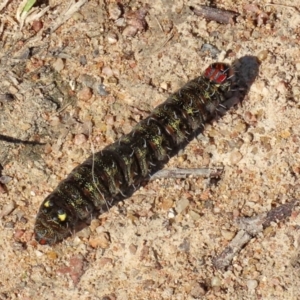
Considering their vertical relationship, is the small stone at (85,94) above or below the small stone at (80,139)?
above

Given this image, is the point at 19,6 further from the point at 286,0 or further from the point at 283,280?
the point at 283,280

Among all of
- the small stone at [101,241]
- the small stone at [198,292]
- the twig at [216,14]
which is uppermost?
the twig at [216,14]

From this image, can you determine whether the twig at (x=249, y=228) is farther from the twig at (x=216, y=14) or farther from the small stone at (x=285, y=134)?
the twig at (x=216, y=14)

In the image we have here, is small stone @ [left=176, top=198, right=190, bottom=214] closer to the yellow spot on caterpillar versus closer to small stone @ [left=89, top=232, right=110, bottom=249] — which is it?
small stone @ [left=89, top=232, right=110, bottom=249]

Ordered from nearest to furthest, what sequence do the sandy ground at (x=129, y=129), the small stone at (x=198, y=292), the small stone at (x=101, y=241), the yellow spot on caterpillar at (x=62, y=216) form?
the yellow spot on caterpillar at (x=62, y=216) < the small stone at (x=198, y=292) < the sandy ground at (x=129, y=129) < the small stone at (x=101, y=241)

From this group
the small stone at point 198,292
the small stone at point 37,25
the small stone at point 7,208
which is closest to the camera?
the small stone at point 198,292

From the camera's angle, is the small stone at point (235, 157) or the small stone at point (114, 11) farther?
the small stone at point (114, 11)

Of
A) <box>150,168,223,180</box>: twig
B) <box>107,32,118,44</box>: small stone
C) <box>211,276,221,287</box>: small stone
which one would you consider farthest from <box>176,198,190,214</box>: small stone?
<box>107,32,118,44</box>: small stone

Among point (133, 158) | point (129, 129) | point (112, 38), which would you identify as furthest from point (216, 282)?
point (112, 38)

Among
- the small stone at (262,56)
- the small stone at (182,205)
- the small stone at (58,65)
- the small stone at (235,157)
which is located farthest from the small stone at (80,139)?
the small stone at (262,56)
